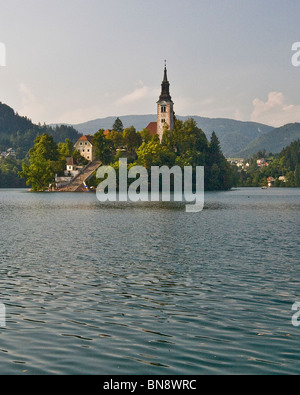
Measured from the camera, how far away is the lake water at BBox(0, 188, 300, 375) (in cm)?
1405

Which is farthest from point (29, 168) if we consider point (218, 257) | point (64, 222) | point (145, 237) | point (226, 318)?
point (226, 318)

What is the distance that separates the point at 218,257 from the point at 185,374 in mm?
A: 20939

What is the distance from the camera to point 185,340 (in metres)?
15.8

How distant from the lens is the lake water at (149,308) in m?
14.0
